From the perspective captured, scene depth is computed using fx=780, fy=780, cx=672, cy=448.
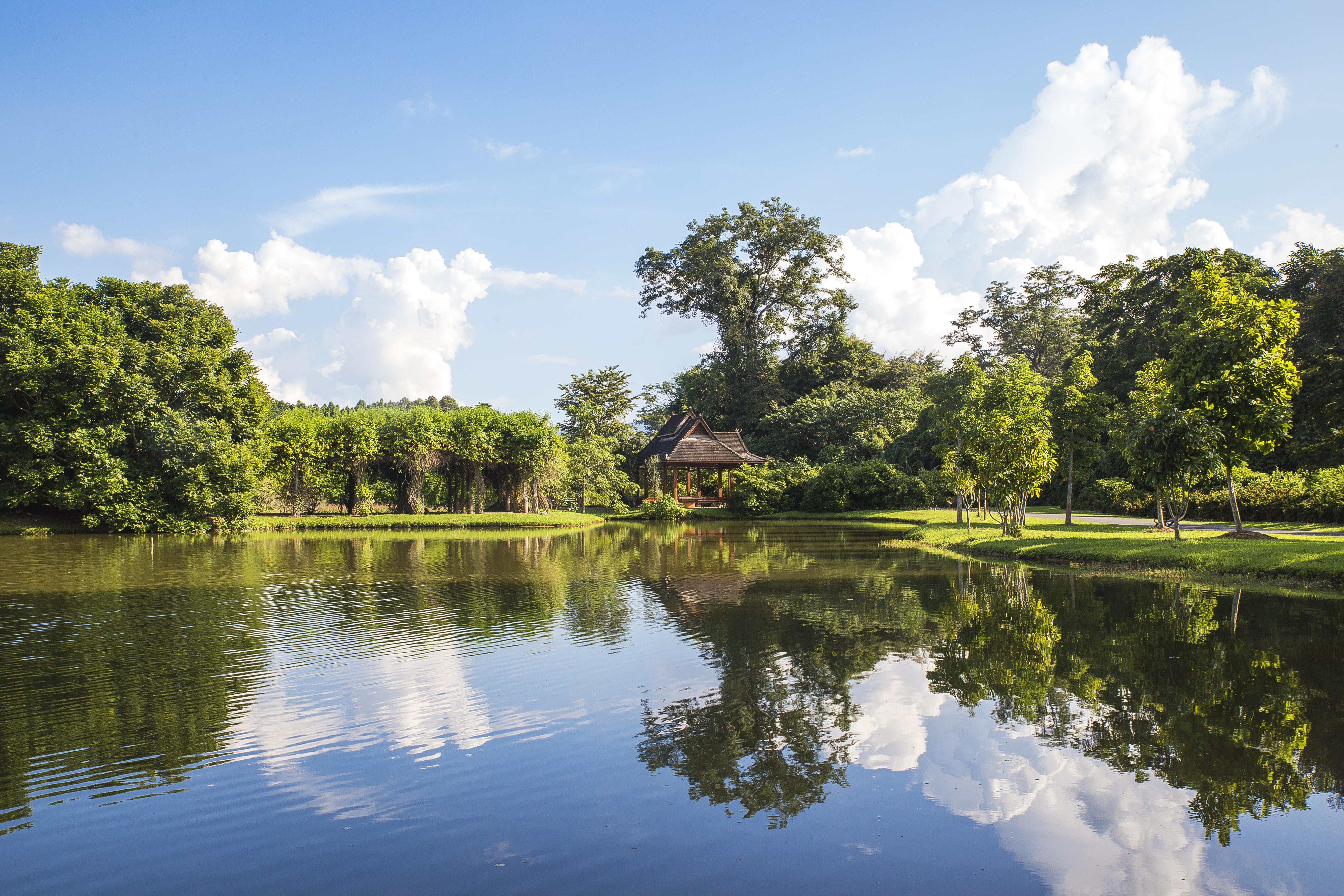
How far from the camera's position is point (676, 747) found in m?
6.45

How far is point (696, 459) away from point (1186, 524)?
1032 inches

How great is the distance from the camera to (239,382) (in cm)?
3356

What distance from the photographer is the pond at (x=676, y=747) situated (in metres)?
4.59

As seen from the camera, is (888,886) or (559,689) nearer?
(888,886)

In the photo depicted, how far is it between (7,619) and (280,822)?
9.74m

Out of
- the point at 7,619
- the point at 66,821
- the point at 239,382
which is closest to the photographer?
the point at 66,821

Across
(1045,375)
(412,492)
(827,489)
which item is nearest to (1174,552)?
(827,489)

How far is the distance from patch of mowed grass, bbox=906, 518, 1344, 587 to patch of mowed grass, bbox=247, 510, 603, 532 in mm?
18585

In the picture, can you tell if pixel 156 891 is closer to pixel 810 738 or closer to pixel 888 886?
pixel 888 886

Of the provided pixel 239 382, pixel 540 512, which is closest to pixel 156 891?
pixel 239 382

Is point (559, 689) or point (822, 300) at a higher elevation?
point (822, 300)

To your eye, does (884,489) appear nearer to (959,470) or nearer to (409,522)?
(959,470)

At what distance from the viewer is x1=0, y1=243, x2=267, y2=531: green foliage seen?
28703 millimetres

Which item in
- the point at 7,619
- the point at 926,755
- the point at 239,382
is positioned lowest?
the point at 926,755
